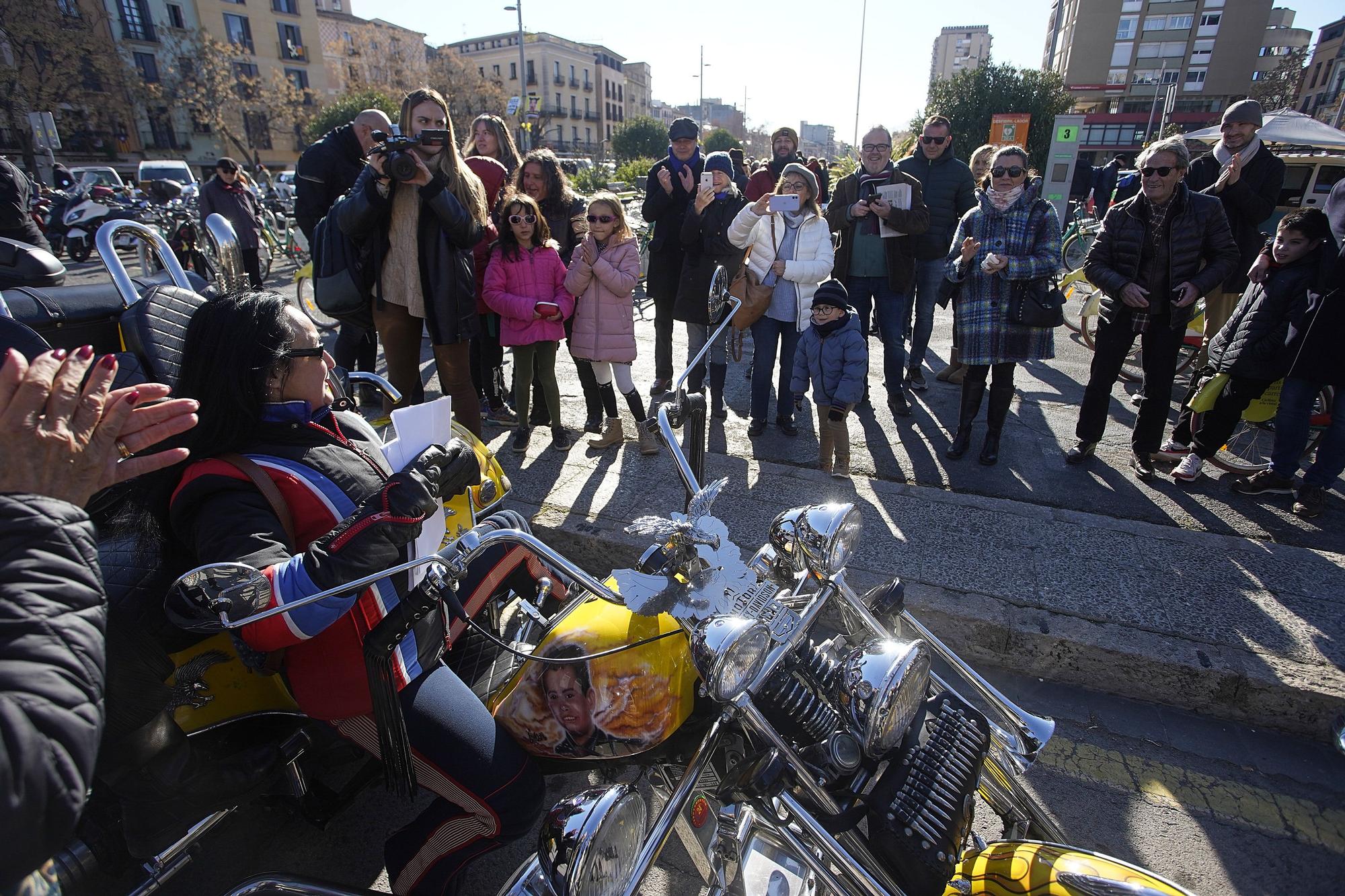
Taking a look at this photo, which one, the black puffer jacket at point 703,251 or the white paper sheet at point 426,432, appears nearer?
the white paper sheet at point 426,432

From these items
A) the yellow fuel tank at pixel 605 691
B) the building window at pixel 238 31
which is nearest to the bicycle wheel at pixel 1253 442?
the yellow fuel tank at pixel 605 691

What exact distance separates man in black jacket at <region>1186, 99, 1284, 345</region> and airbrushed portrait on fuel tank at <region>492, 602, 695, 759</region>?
508cm

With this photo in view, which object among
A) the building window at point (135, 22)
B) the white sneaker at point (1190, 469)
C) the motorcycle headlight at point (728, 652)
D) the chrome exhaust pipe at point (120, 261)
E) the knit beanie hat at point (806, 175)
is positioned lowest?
the white sneaker at point (1190, 469)

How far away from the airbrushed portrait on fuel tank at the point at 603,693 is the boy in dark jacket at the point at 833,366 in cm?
277

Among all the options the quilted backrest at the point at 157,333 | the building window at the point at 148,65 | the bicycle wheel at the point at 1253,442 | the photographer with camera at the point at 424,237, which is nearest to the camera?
the quilted backrest at the point at 157,333

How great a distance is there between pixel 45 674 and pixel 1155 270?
16.4ft

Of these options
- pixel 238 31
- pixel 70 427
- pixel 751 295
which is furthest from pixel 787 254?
pixel 238 31

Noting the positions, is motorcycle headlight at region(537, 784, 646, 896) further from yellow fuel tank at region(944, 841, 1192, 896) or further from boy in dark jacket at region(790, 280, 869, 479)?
boy in dark jacket at region(790, 280, 869, 479)

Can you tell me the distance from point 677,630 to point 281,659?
1.04m

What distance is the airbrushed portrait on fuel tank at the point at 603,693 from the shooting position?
5.20ft

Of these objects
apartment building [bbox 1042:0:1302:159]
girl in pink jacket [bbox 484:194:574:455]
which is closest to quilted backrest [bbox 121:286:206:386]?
girl in pink jacket [bbox 484:194:574:455]

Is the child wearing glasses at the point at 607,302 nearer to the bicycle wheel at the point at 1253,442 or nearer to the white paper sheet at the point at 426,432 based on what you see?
the white paper sheet at the point at 426,432

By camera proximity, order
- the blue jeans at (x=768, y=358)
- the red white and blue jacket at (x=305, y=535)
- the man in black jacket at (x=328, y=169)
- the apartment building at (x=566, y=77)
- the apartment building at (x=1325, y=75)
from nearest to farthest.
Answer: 1. the red white and blue jacket at (x=305, y=535)
2. the man in black jacket at (x=328, y=169)
3. the blue jeans at (x=768, y=358)
4. the apartment building at (x=1325, y=75)
5. the apartment building at (x=566, y=77)

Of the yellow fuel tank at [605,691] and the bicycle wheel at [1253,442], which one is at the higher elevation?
the yellow fuel tank at [605,691]
